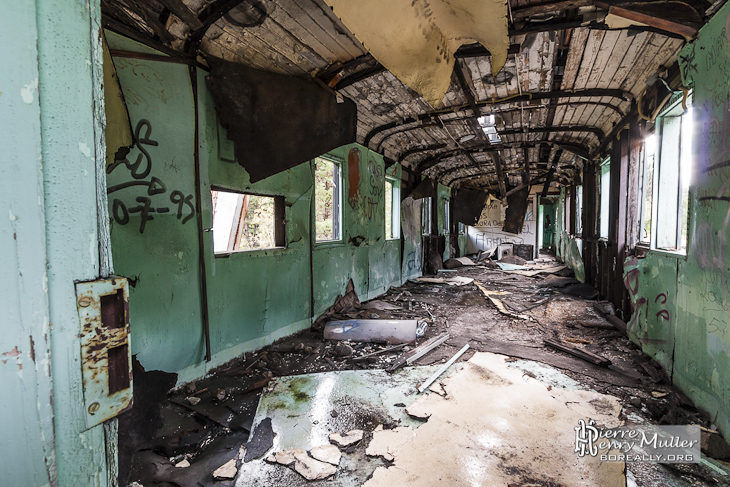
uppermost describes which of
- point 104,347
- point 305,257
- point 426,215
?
point 426,215

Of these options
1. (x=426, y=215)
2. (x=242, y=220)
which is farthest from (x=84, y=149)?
(x=426, y=215)

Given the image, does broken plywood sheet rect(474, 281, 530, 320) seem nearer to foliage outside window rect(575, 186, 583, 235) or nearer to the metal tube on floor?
the metal tube on floor

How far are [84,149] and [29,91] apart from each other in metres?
0.13

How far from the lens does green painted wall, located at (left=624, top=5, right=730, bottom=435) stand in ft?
8.03

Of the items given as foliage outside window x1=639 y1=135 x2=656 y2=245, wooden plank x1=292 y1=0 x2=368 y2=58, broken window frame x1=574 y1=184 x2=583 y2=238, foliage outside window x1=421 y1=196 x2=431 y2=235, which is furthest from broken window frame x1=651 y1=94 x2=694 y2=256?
broken window frame x1=574 y1=184 x2=583 y2=238

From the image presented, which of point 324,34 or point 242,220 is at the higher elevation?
point 324,34

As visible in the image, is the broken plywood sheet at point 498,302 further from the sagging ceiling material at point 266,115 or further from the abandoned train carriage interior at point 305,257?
the sagging ceiling material at point 266,115

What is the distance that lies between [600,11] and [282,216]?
399cm

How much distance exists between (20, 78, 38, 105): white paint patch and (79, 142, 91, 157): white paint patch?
109 mm

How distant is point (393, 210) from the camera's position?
8.83 metres

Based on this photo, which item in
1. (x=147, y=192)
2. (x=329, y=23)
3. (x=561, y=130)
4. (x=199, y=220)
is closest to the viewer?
(x=147, y=192)

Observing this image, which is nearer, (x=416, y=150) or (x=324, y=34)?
(x=324, y=34)

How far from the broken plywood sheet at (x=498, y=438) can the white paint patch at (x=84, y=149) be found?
226 cm

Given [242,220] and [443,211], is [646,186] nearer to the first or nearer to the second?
[242,220]
